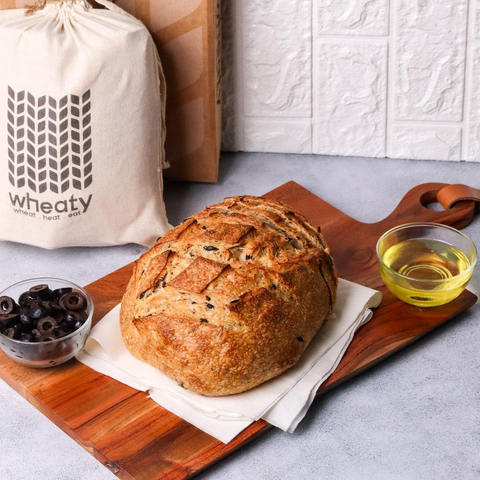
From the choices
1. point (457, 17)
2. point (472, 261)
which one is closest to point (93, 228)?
point (472, 261)

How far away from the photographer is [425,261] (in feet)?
5.28

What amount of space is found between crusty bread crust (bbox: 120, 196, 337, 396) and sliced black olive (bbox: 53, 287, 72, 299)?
0.34 feet

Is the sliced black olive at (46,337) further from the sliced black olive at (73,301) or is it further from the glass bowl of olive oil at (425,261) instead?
the glass bowl of olive oil at (425,261)

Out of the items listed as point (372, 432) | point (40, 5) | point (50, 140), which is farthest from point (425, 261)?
point (40, 5)

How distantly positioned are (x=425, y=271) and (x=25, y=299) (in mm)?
733

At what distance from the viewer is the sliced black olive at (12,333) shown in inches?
53.6

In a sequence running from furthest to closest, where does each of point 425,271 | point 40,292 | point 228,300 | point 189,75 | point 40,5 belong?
point 189,75 < point 40,5 < point 425,271 < point 40,292 < point 228,300

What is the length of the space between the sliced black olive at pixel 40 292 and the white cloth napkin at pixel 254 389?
0.10 m

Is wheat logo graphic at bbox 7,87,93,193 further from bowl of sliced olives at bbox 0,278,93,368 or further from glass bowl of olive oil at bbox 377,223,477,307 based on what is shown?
glass bowl of olive oil at bbox 377,223,477,307

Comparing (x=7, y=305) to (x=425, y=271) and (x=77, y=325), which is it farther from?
(x=425, y=271)

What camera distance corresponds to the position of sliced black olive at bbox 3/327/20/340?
1.36 m

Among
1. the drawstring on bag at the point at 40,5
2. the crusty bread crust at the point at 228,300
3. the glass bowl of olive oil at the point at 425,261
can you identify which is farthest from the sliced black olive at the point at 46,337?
the drawstring on bag at the point at 40,5

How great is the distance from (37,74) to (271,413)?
0.81 meters

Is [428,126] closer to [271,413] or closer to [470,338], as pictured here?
[470,338]
